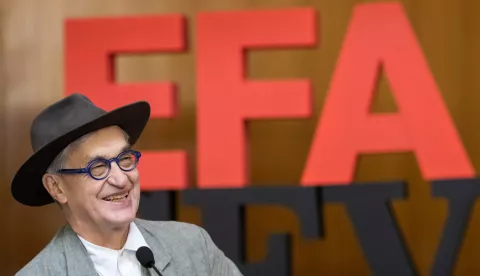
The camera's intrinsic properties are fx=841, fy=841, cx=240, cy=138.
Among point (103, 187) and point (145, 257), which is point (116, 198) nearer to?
point (103, 187)

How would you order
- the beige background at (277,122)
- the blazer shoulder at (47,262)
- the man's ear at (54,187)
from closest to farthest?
the blazer shoulder at (47,262) < the man's ear at (54,187) < the beige background at (277,122)

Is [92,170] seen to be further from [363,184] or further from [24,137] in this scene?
[24,137]

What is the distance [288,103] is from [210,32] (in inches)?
16.0

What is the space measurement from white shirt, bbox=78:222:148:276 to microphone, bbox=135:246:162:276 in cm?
6

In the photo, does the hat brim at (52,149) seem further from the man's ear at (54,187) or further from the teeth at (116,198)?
the teeth at (116,198)

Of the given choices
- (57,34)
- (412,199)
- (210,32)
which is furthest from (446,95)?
(57,34)

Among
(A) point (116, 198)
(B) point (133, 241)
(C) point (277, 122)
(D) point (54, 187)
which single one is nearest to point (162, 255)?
(B) point (133, 241)

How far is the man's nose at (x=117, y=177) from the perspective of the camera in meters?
1.79

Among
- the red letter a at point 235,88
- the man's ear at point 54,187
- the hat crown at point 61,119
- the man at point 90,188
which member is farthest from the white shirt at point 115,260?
the red letter a at point 235,88

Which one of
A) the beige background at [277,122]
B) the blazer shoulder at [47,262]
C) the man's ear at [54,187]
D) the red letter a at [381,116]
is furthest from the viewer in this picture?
the beige background at [277,122]

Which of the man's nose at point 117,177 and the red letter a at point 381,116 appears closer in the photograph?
the man's nose at point 117,177

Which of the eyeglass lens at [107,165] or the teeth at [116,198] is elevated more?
the eyeglass lens at [107,165]

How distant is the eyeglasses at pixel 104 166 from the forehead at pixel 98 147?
1cm

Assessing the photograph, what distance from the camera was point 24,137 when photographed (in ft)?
12.0
